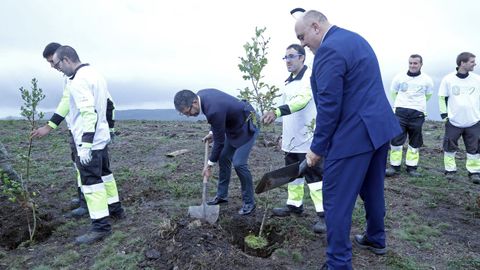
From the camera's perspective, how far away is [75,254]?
15.6ft

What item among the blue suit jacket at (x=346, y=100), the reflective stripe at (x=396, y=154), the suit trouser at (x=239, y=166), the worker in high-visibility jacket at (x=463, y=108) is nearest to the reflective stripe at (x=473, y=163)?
the worker in high-visibility jacket at (x=463, y=108)

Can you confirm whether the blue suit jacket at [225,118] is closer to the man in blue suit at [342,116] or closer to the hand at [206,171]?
the hand at [206,171]

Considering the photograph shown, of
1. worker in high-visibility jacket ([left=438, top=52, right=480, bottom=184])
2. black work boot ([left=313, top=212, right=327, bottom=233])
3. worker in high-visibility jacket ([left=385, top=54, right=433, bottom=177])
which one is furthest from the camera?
worker in high-visibility jacket ([left=385, top=54, right=433, bottom=177])

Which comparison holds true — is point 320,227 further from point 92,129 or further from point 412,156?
point 412,156

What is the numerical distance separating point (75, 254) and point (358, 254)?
11.0ft

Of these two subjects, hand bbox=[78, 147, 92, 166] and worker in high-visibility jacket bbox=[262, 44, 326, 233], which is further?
worker in high-visibility jacket bbox=[262, 44, 326, 233]

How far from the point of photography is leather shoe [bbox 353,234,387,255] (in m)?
4.55

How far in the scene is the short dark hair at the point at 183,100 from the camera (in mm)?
4730

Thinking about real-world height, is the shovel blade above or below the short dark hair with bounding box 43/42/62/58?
below

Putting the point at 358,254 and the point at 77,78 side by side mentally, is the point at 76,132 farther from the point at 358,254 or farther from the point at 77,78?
the point at 358,254

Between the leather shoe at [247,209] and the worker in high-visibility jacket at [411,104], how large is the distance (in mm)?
3999

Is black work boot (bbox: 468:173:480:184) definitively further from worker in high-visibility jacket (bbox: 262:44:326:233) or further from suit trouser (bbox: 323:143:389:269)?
suit trouser (bbox: 323:143:389:269)

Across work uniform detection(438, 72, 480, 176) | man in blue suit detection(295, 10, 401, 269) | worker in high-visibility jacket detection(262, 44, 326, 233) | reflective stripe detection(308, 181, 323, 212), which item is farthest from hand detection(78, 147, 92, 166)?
work uniform detection(438, 72, 480, 176)

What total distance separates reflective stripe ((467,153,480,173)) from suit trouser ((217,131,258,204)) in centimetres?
531
